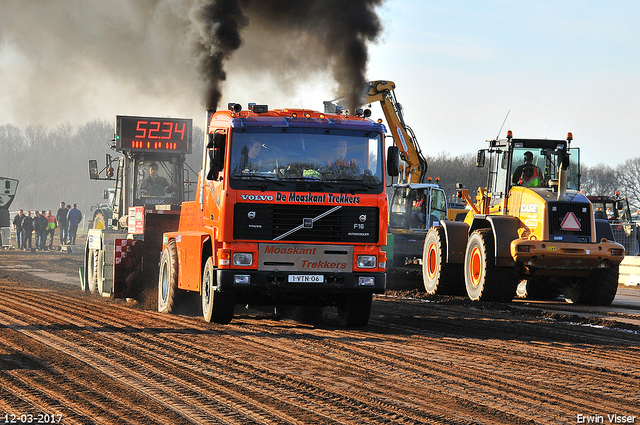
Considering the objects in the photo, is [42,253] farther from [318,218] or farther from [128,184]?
[318,218]

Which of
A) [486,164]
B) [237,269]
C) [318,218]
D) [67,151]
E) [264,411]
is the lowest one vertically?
[264,411]

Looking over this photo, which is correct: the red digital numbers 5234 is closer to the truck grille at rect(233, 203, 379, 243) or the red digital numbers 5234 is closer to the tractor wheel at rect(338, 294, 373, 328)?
the tractor wheel at rect(338, 294, 373, 328)

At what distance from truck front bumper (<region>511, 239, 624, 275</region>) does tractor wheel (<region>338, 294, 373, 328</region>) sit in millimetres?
4192

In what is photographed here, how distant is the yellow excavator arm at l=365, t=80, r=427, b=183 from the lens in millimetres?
23516

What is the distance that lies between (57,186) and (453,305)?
281 feet

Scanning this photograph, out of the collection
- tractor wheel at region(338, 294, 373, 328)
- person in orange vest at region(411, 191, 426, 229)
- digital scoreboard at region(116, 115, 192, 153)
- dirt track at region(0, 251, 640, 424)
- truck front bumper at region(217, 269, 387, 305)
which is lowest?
dirt track at region(0, 251, 640, 424)

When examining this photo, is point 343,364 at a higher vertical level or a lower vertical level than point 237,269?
lower

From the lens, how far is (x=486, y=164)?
52.1 ft

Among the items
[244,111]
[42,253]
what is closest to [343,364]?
[244,111]

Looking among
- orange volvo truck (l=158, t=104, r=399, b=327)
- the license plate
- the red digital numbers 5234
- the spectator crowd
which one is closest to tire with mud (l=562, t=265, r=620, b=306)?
orange volvo truck (l=158, t=104, r=399, b=327)

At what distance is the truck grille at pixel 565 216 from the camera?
14.2 meters

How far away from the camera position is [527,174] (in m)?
Result: 15.4

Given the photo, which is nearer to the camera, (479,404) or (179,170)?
(479,404)

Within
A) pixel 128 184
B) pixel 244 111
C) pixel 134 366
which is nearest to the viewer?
pixel 134 366
